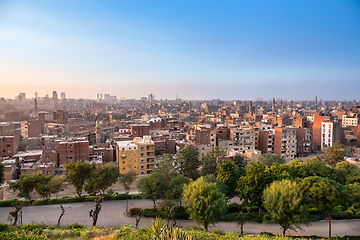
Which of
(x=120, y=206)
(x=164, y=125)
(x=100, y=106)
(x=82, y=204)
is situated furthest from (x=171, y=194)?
(x=100, y=106)

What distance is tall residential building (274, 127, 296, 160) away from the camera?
2269 centimetres

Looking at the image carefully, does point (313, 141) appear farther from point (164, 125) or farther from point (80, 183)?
point (80, 183)

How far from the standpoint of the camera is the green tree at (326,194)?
749 cm

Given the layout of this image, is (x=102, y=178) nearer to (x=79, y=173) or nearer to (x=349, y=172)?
(x=79, y=173)

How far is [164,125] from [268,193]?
1228 inches

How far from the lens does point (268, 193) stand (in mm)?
7859

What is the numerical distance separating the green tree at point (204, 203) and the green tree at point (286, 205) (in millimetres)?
1413

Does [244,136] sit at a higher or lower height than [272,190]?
lower

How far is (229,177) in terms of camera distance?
34.0 ft

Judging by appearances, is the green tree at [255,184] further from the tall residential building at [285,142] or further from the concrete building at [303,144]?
the concrete building at [303,144]

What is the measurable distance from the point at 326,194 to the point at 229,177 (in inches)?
143

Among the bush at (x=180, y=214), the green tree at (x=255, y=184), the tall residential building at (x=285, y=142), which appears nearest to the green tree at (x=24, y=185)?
the bush at (x=180, y=214)

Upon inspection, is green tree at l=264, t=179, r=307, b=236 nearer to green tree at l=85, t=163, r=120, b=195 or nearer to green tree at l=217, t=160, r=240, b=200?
green tree at l=217, t=160, r=240, b=200

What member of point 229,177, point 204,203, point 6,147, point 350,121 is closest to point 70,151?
point 6,147
